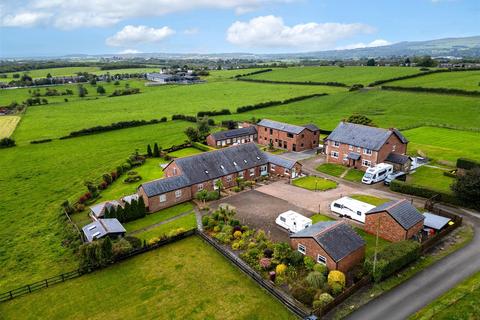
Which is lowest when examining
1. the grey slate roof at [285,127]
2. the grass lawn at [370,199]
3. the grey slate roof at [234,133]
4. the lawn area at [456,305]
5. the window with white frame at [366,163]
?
the grass lawn at [370,199]

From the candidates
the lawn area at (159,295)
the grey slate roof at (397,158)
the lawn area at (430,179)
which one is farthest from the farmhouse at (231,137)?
the lawn area at (159,295)

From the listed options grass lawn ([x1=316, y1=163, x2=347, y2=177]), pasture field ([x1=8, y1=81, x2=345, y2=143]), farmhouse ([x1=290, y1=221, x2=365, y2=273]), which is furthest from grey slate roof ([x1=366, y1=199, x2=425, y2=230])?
pasture field ([x1=8, y1=81, x2=345, y2=143])

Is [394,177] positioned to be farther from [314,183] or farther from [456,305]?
[456,305]

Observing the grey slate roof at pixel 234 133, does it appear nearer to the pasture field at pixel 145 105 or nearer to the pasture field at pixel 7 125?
the pasture field at pixel 145 105

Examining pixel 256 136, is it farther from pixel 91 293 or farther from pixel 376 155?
pixel 91 293

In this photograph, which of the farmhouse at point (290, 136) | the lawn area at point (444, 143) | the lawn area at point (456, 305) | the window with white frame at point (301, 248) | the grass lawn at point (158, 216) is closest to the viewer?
the lawn area at point (456, 305)

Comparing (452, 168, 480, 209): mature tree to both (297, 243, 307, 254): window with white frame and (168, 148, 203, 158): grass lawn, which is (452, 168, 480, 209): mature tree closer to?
(297, 243, 307, 254): window with white frame

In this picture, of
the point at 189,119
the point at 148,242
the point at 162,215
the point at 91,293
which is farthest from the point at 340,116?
the point at 91,293
